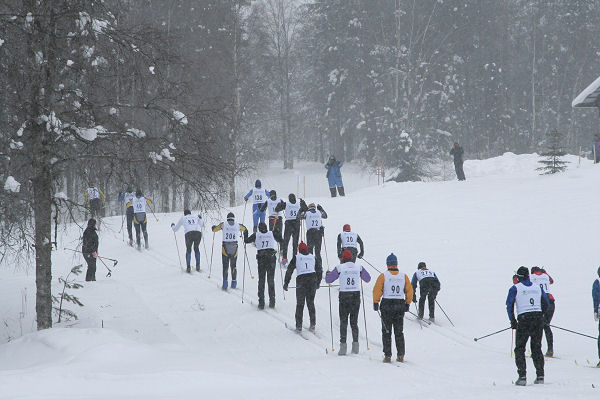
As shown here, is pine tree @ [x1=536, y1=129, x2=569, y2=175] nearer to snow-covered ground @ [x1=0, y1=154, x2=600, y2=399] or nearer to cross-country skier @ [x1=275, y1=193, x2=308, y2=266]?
snow-covered ground @ [x1=0, y1=154, x2=600, y2=399]

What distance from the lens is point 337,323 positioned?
1245cm

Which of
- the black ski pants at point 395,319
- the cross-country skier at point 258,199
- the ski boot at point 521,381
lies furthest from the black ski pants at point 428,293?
the cross-country skier at point 258,199

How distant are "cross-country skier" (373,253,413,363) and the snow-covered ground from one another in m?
0.35

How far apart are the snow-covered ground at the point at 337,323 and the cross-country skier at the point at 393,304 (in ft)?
1.16

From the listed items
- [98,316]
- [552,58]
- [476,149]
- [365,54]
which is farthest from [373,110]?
[98,316]

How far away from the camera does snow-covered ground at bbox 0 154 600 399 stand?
7.57 m

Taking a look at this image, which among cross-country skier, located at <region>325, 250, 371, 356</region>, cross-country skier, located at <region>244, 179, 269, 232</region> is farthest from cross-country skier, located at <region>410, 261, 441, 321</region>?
cross-country skier, located at <region>244, 179, 269, 232</region>

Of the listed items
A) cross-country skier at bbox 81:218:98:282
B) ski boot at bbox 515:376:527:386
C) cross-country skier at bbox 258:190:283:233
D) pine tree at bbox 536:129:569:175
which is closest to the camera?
ski boot at bbox 515:376:527:386

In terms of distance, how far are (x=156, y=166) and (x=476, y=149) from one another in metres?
42.0

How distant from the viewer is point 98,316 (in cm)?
1327

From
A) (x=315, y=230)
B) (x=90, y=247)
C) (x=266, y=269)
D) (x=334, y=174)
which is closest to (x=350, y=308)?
(x=266, y=269)

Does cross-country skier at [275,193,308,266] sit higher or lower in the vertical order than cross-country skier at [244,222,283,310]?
higher

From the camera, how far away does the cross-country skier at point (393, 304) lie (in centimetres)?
981

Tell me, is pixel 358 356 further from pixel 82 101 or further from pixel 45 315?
pixel 82 101
